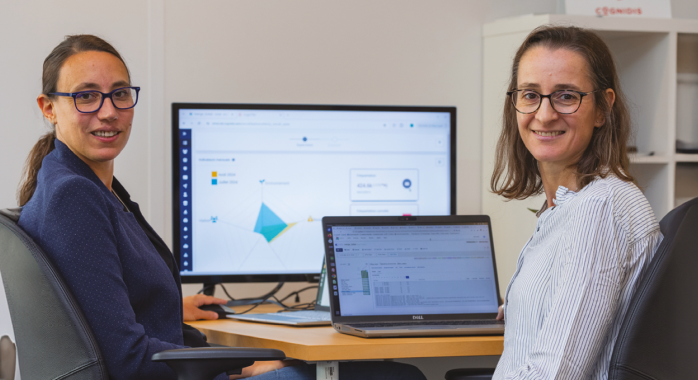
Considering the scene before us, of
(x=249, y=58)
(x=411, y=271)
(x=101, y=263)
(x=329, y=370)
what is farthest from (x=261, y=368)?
(x=249, y=58)

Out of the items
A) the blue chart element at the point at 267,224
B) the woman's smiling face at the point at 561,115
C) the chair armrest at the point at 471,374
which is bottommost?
the chair armrest at the point at 471,374

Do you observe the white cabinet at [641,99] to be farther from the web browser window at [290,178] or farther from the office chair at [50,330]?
the office chair at [50,330]

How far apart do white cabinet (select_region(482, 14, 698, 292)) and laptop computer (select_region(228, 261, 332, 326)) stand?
26.9 inches

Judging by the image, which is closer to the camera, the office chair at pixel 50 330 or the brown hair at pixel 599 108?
the office chair at pixel 50 330

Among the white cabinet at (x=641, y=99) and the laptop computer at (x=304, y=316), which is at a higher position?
the white cabinet at (x=641, y=99)

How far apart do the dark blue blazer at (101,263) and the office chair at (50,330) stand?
0.06 metres

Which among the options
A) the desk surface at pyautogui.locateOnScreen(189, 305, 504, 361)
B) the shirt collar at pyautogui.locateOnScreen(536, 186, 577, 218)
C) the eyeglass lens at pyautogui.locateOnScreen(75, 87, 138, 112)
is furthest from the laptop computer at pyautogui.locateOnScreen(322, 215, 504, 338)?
the eyeglass lens at pyautogui.locateOnScreen(75, 87, 138, 112)

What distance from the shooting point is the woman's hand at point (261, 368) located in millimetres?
1514

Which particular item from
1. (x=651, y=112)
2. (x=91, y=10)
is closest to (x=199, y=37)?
(x=91, y=10)

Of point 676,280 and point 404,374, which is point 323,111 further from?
point 676,280

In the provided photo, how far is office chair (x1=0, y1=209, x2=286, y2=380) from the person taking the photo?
1.02 m

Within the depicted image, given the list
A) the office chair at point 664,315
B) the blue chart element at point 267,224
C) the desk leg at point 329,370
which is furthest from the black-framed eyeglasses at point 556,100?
the blue chart element at point 267,224

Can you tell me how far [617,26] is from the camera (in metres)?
2.06

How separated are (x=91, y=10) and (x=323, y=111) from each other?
0.85m
